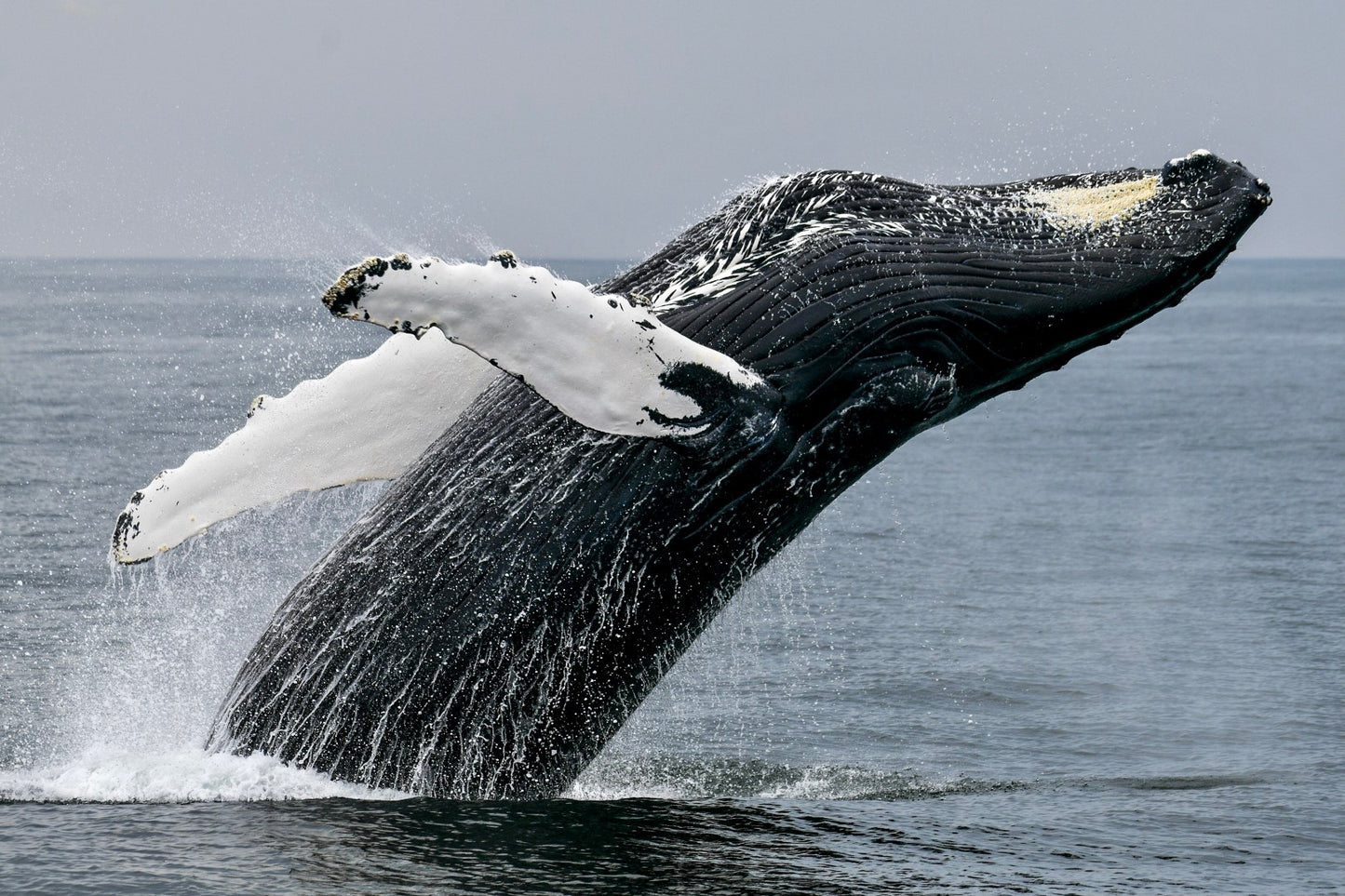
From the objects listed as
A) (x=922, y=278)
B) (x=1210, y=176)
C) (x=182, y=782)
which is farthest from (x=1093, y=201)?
(x=182, y=782)

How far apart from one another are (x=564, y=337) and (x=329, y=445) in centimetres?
224

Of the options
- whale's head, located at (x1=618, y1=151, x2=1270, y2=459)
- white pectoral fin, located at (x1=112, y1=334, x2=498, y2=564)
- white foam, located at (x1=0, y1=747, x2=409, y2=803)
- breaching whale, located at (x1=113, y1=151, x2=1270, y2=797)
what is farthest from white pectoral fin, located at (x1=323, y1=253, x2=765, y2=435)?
white foam, located at (x1=0, y1=747, x2=409, y2=803)

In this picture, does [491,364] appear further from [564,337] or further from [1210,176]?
[1210,176]

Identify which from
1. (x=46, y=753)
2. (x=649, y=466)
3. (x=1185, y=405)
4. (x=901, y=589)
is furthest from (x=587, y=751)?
(x=1185, y=405)

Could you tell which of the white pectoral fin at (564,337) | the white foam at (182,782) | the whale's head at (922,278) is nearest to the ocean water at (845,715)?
the white foam at (182,782)

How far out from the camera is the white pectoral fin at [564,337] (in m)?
5.91

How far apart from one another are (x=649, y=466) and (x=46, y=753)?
366cm

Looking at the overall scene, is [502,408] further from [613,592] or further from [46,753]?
[46,753]

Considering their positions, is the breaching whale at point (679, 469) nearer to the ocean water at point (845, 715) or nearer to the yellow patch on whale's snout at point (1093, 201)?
the yellow patch on whale's snout at point (1093, 201)

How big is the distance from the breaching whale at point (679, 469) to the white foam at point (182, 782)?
0.30 ft

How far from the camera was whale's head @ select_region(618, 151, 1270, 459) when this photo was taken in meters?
6.95

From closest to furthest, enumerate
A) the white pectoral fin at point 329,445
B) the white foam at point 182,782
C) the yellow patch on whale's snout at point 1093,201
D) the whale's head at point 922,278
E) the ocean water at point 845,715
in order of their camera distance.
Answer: the ocean water at point 845,715 → the whale's head at point 922,278 → the white foam at point 182,782 → the yellow patch on whale's snout at point 1093,201 → the white pectoral fin at point 329,445

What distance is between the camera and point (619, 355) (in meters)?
6.19

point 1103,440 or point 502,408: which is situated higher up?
point 1103,440
